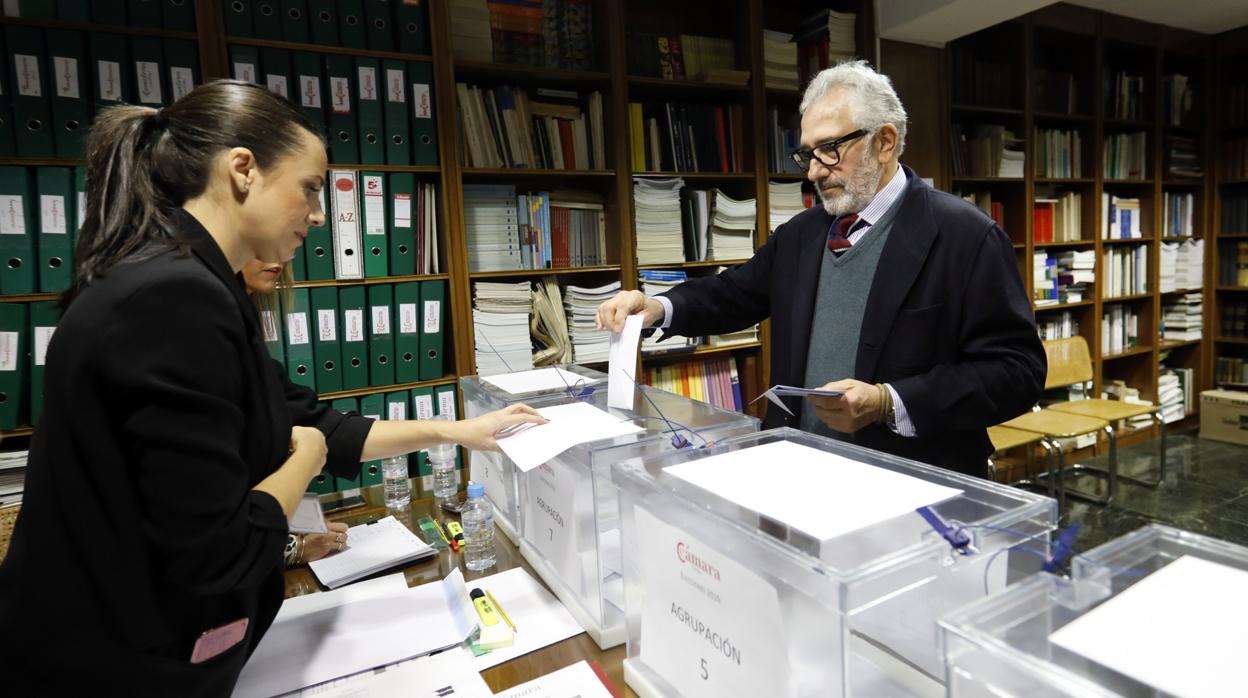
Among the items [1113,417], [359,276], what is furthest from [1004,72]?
[359,276]

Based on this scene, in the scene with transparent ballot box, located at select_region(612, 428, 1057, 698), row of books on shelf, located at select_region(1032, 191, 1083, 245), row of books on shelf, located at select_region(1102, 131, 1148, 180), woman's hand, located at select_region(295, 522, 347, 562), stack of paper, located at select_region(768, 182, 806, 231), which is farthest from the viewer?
row of books on shelf, located at select_region(1102, 131, 1148, 180)

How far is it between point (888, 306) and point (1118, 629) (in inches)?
42.0

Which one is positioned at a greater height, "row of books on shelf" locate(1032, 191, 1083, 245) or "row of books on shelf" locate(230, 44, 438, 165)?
"row of books on shelf" locate(230, 44, 438, 165)

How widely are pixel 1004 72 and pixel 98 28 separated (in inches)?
170

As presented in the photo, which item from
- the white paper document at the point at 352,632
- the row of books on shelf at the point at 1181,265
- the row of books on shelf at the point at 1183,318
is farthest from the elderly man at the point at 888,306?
the row of books on shelf at the point at 1183,318

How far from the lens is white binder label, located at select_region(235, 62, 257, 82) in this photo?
2.36 meters

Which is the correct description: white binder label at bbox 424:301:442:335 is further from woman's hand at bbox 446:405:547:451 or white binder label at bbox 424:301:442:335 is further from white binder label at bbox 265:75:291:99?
woman's hand at bbox 446:405:547:451

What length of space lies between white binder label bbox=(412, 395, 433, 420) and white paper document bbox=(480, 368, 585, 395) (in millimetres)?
1194

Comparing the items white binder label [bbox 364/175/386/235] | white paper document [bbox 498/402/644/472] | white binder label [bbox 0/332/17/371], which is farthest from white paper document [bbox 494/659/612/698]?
white binder label [bbox 0/332/17/371]

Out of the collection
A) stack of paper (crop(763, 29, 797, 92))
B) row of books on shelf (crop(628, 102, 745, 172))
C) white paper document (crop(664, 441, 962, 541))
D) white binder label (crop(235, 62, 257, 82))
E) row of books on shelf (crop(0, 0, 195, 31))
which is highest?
stack of paper (crop(763, 29, 797, 92))

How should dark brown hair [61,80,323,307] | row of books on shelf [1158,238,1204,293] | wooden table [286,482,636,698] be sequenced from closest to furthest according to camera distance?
dark brown hair [61,80,323,307] → wooden table [286,482,636,698] → row of books on shelf [1158,238,1204,293]

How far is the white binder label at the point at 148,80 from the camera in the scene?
225 cm

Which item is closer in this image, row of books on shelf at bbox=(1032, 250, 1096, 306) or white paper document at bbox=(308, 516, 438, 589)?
white paper document at bbox=(308, 516, 438, 589)

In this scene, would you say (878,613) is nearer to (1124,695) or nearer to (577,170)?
(1124,695)
